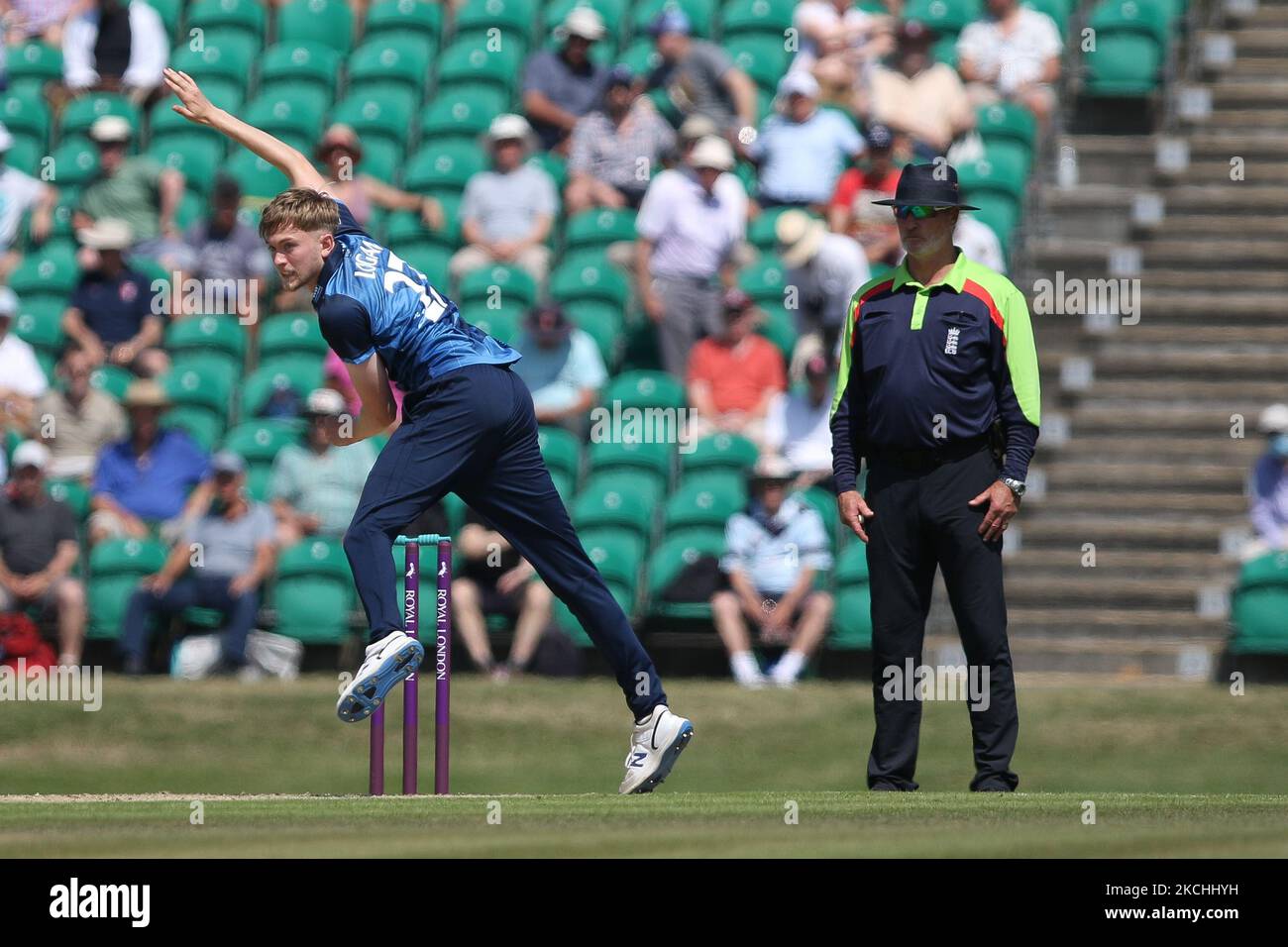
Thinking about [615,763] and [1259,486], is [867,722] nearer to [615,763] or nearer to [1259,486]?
[615,763]

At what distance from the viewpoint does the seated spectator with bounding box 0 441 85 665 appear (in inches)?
540

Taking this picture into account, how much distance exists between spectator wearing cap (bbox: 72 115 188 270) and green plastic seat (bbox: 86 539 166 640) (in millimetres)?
2944

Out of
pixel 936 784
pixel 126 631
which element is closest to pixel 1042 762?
pixel 936 784

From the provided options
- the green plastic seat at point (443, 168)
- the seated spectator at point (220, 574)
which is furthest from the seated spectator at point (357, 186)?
the seated spectator at point (220, 574)

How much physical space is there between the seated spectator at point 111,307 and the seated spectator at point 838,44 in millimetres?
4770

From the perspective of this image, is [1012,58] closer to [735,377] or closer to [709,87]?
[709,87]

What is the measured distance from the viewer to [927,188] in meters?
8.92

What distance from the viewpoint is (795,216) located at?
15320mm

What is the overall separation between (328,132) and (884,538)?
8.01 meters

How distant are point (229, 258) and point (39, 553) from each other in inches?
110

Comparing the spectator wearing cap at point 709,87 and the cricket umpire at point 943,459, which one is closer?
the cricket umpire at point 943,459

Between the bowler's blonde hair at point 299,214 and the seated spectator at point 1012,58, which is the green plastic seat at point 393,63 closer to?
the seated spectator at point 1012,58

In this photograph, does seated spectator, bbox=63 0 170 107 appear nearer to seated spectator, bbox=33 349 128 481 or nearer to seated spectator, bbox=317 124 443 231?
seated spectator, bbox=317 124 443 231

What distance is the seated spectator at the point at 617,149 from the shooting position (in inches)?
630
